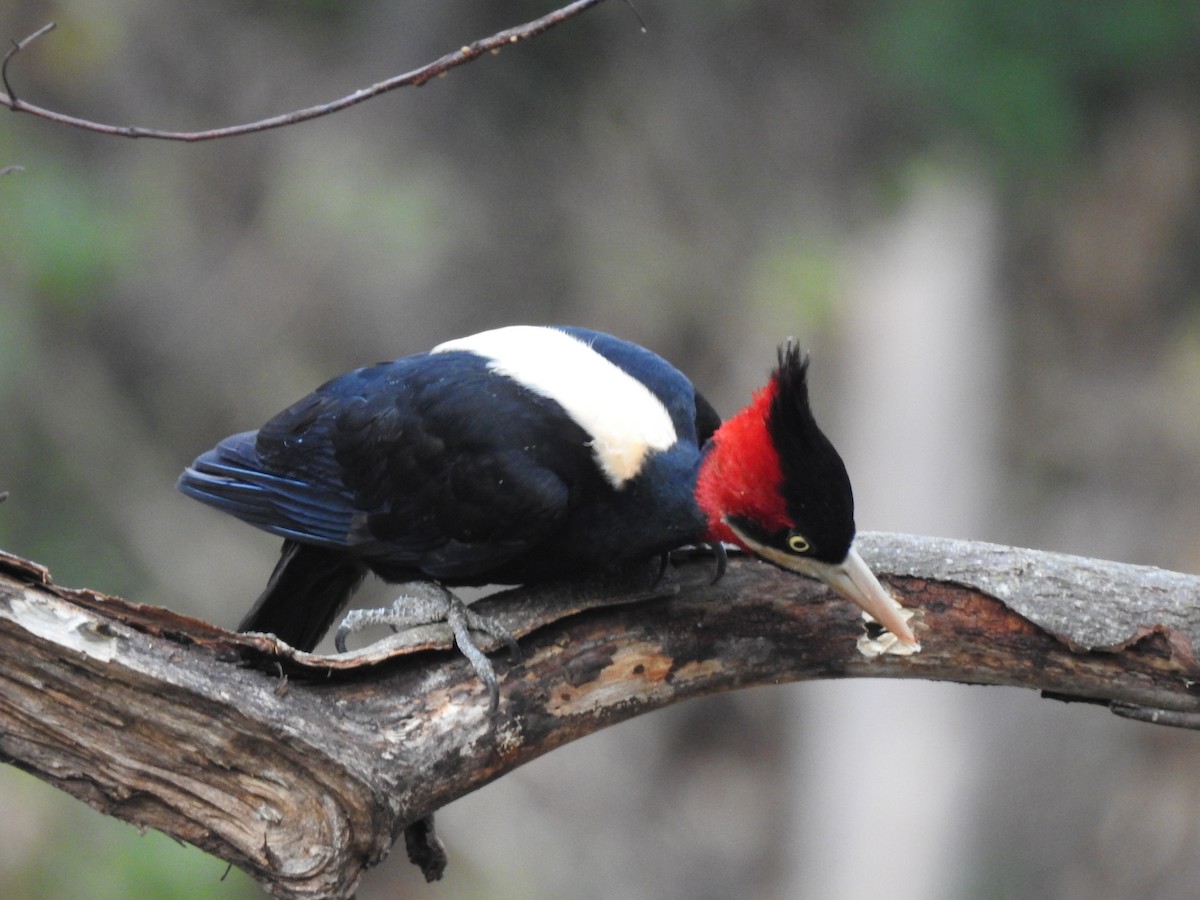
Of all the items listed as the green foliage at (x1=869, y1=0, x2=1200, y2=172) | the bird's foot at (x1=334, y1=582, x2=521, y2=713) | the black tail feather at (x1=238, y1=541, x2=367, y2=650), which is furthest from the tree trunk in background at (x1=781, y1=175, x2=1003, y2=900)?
the bird's foot at (x1=334, y1=582, x2=521, y2=713)

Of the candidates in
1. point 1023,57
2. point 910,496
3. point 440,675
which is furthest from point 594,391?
point 910,496

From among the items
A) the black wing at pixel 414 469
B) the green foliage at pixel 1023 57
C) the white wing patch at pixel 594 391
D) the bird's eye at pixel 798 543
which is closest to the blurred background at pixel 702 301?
the green foliage at pixel 1023 57

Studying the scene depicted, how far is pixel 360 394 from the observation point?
3.02 m

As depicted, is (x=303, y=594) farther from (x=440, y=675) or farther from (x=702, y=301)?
(x=702, y=301)

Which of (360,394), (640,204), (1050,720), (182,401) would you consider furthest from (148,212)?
(1050,720)

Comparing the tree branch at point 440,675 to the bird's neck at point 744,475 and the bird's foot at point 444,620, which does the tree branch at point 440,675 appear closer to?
the bird's foot at point 444,620

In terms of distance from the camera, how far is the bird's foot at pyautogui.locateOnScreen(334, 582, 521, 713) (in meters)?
2.51

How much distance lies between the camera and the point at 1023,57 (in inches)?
240

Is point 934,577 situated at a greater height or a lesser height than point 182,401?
greater

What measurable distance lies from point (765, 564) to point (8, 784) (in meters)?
4.20

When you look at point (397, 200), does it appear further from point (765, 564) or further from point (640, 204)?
point (765, 564)

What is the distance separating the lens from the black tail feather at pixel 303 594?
3051 mm

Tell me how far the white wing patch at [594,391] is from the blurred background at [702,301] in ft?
10.7

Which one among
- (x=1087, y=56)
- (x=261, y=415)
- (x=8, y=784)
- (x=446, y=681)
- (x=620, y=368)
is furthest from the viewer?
(x=261, y=415)
